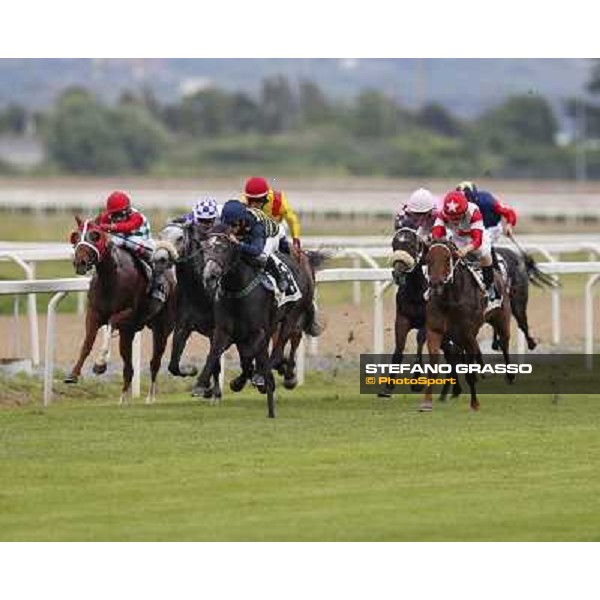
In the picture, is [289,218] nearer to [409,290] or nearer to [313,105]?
[409,290]

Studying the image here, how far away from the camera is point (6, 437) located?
51.4ft

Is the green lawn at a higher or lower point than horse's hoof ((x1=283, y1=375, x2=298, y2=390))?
lower

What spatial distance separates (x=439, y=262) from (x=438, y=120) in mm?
91989

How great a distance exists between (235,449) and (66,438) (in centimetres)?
119

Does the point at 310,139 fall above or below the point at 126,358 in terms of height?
above

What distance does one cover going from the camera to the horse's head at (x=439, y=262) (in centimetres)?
1755

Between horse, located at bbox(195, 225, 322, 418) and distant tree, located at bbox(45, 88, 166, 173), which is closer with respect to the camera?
horse, located at bbox(195, 225, 322, 418)

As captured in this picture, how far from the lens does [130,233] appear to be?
62.0 ft

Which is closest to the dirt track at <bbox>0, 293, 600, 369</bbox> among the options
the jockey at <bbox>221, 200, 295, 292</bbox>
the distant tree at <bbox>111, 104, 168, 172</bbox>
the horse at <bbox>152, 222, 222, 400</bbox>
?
the horse at <bbox>152, 222, 222, 400</bbox>

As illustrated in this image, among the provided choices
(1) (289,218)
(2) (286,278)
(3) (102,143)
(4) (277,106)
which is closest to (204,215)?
(2) (286,278)

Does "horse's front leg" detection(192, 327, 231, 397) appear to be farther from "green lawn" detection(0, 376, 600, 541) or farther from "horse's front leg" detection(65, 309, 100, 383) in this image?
"horse's front leg" detection(65, 309, 100, 383)

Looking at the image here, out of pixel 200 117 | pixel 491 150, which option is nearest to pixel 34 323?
pixel 491 150

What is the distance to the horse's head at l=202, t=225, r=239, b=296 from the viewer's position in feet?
55.1

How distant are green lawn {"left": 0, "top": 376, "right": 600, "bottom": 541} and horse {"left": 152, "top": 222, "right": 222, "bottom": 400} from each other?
1.77 feet
